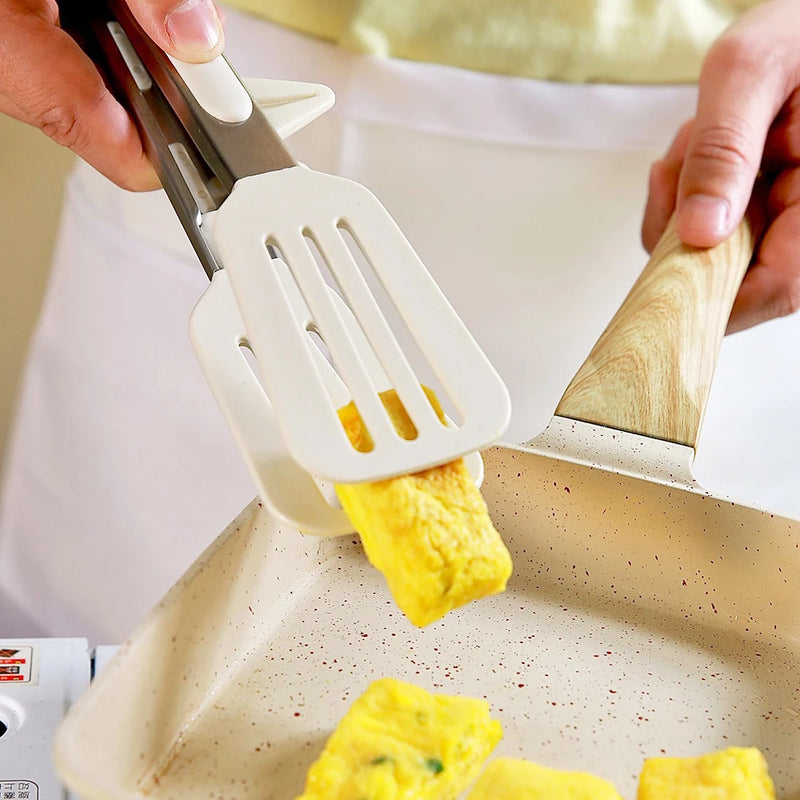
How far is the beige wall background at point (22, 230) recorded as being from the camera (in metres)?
1.91

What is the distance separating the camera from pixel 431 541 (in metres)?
0.59

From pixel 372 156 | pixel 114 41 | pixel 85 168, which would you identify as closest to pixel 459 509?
pixel 114 41

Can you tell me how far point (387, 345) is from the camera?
60cm

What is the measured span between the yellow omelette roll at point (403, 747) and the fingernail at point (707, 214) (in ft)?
1.73

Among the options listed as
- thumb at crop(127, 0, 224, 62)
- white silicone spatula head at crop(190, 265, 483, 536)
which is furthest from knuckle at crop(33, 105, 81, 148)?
white silicone spatula head at crop(190, 265, 483, 536)

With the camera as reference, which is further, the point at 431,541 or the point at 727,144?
the point at 727,144

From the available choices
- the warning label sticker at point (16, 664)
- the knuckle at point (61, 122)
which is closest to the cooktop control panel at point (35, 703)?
the warning label sticker at point (16, 664)

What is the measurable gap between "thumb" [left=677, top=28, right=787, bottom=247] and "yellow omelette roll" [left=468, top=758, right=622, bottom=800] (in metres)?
0.55

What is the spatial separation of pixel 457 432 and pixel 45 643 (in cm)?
45

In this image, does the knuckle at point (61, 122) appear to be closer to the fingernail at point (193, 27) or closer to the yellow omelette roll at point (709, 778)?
the fingernail at point (193, 27)

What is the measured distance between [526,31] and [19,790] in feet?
2.80

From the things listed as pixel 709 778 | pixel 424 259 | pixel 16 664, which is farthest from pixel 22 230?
pixel 709 778

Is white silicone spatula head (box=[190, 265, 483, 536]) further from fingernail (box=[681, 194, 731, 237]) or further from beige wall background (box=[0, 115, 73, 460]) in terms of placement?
beige wall background (box=[0, 115, 73, 460])

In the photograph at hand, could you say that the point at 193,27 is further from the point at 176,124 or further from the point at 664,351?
the point at 664,351
